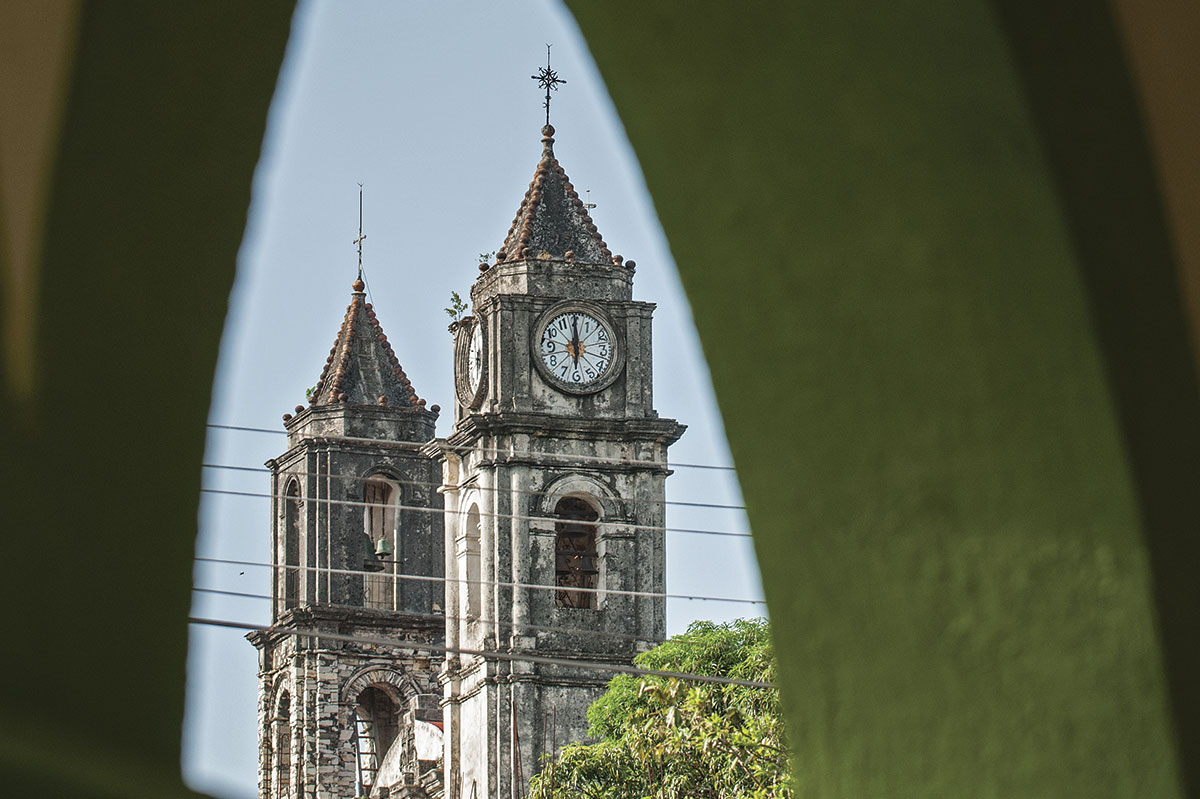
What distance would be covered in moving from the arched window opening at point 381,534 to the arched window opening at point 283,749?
7.45 ft

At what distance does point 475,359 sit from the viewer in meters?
30.1

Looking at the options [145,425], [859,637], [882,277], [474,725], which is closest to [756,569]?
[859,637]

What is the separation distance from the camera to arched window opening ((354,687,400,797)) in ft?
122

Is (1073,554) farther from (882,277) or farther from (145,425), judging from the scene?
(145,425)

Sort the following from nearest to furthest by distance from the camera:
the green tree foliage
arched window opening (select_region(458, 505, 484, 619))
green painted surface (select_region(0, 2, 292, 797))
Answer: green painted surface (select_region(0, 2, 292, 797)) < the green tree foliage < arched window opening (select_region(458, 505, 484, 619))

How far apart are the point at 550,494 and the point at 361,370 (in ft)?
34.9

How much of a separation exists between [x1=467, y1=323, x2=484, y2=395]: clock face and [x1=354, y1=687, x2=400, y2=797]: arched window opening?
9534mm

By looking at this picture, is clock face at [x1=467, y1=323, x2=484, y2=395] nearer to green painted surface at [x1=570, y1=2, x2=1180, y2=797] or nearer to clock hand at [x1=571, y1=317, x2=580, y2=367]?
clock hand at [x1=571, y1=317, x2=580, y2=367]

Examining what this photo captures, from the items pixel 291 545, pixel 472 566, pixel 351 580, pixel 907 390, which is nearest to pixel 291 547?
pixel 291 545

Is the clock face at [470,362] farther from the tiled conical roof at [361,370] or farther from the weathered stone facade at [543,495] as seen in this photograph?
the tiled conical roof at [361,370]

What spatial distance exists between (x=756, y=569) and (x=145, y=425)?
0.58m

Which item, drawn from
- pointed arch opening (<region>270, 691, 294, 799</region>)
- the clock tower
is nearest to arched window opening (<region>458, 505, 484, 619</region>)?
the clock tower

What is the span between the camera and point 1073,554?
179 cm

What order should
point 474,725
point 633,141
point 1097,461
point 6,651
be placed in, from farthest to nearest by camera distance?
point 474,725 → point 633,141 → point 1097,461 → point 6,651
